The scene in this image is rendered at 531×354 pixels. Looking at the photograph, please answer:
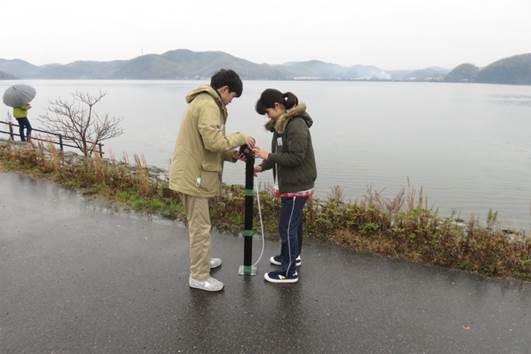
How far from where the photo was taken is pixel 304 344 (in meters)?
3.14

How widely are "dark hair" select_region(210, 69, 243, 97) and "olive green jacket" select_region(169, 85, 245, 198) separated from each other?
0.37 feet

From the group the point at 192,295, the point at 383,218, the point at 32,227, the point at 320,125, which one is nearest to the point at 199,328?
the point at 192,295

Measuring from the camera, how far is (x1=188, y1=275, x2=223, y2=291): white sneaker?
12.6 ft

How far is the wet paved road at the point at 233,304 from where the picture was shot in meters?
3.14

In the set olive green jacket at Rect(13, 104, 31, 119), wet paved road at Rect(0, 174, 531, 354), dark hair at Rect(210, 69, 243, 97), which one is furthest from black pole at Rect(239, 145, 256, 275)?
olive green jacket at Rect(13, 104, 31, 119)

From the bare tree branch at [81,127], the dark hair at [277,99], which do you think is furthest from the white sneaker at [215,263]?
the bare tree branch at [81,127]

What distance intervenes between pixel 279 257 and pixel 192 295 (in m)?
1.18

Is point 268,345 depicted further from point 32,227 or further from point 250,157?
point 32,227

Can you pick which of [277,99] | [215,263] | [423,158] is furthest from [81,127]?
[423,158]

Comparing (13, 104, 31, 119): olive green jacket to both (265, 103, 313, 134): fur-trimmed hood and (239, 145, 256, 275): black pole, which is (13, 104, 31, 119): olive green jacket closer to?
(239, 145, 256, 275): black pole

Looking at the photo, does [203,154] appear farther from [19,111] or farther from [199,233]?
[19,111]

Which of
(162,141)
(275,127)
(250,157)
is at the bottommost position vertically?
(162,141)

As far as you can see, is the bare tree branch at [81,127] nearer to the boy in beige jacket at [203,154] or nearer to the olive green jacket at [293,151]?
the boy in beige jacket at [203,154]

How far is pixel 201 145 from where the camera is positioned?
361cm
